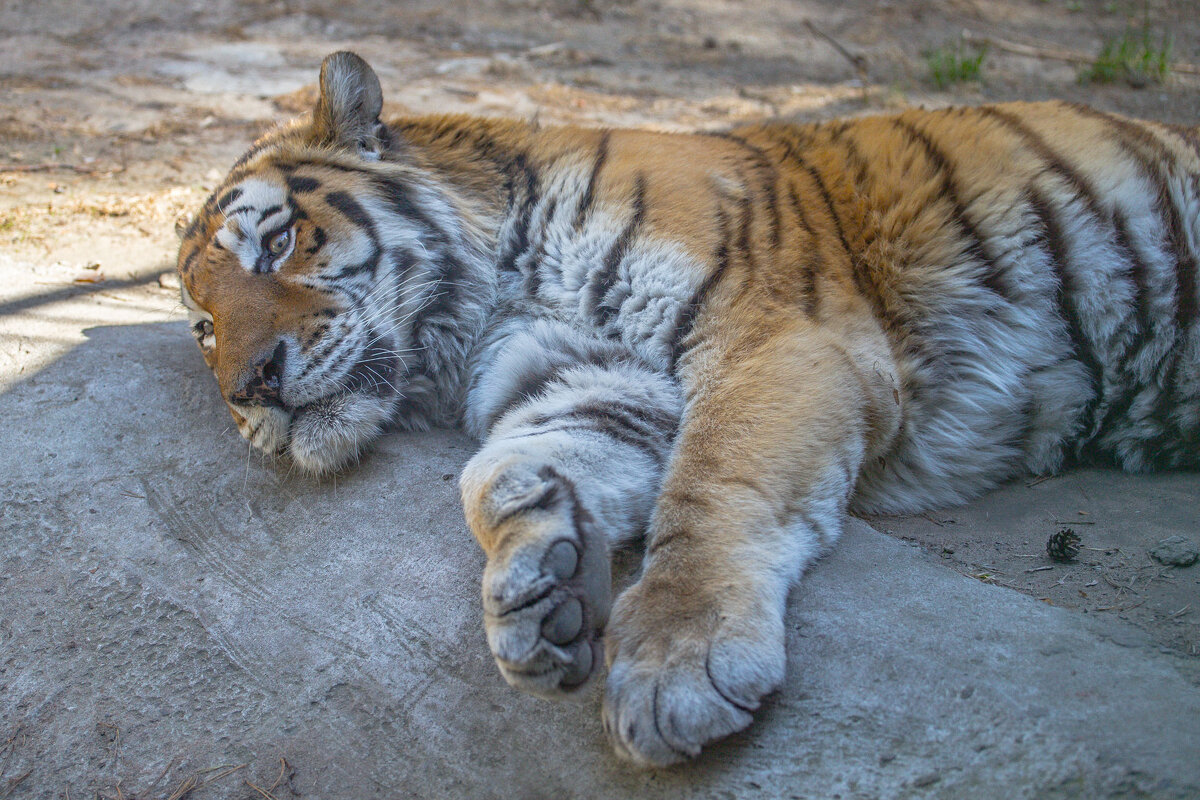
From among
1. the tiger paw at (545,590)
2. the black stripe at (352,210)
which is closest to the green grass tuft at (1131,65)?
the black stripe at (352,210)

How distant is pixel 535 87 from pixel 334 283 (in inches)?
109

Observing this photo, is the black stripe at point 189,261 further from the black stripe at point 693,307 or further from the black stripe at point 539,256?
the black stripe at point 693,307

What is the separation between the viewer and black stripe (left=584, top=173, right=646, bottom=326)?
186 centimetres

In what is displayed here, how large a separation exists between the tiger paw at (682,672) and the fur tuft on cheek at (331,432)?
0.82 metres

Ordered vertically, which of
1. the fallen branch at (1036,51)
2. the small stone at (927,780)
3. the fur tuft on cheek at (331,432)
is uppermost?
the fallen branch at (1036,51)

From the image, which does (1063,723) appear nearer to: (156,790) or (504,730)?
(504,730)

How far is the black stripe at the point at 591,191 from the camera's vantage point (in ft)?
6.35

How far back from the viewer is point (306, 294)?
1.87m

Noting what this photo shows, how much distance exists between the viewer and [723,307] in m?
1.76

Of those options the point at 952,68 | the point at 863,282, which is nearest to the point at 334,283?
the point at 863,282

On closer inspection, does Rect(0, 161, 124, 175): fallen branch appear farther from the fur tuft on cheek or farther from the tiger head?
the fur tuft on cheek

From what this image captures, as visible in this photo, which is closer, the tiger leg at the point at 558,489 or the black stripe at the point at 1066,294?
the tiger leg at the point at 558,489

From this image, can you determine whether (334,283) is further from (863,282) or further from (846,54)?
(846,54)

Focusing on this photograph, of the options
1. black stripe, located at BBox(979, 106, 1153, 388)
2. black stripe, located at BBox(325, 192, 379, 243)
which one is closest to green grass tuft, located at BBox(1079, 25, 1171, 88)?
black stripe, located at BBox(979, 106, 1153, 388)
